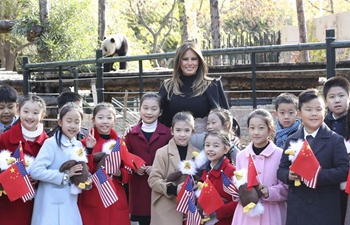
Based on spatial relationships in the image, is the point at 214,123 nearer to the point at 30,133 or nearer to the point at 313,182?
the point at 313,182

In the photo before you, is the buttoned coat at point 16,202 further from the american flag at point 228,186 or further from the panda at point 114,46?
the panda at point 114,46

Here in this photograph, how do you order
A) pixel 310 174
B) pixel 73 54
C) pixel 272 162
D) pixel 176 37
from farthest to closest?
pixel 176 37 → pixel 73 54 → pixel 272 162 → pixel 310 174

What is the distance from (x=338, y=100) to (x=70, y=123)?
2.16 m

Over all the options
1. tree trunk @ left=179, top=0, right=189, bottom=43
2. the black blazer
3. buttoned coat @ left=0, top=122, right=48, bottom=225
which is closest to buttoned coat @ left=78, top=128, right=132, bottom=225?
buttoned coat @ left=0, top=122, right=48, bottom=225

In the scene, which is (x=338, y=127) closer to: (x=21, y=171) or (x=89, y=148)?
(x=89, y=148)

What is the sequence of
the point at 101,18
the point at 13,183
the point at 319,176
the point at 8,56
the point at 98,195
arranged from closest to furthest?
1. the point at 319,176
2. the point at 13,183
3. the point at 98,195
4. the point at 101,18
5. the point at 8,56

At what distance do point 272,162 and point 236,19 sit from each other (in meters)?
32.5

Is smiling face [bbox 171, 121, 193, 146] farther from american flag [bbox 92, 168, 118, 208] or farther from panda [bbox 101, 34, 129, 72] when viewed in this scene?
panda [bbox 101, 34, 129, 72]

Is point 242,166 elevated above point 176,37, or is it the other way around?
point 176,37

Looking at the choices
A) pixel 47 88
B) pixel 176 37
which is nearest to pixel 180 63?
pixel 47 88

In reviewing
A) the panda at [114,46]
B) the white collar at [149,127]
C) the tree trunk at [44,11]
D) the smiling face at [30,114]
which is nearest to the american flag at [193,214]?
the white collar at [149,127]

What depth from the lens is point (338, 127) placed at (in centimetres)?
462

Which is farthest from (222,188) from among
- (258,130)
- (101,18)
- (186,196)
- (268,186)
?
(101,18)

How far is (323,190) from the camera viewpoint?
166 inches
